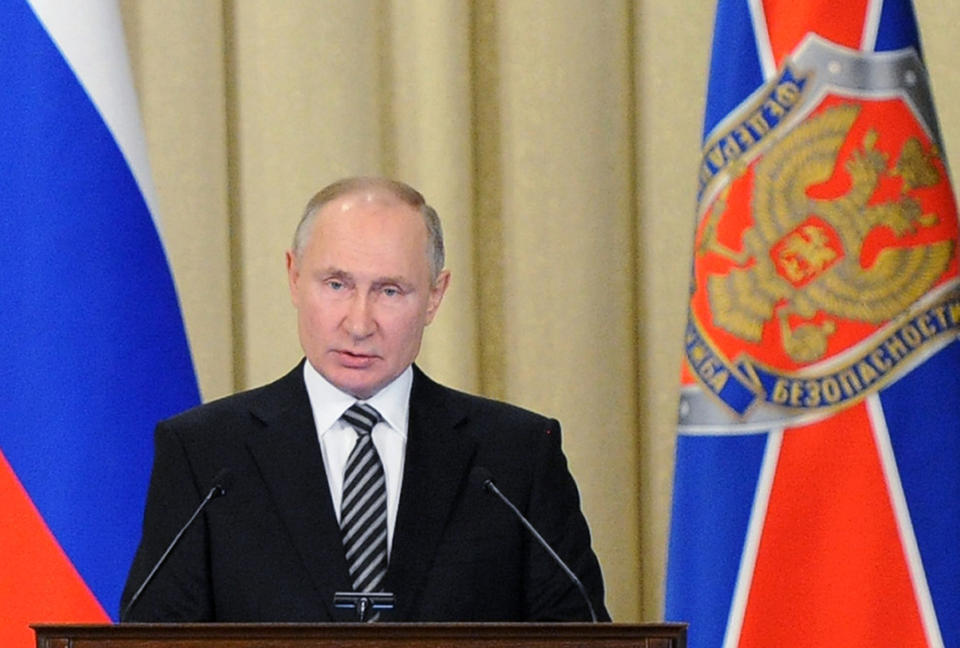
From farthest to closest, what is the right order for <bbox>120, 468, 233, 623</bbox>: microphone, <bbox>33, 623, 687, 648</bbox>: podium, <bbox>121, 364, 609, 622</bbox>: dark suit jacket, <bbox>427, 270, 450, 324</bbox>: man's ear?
<bbox>427, 270, 450, 324</bbox>: man's ear, <bbox>121, 364, 609, 622</bbox>: dark suit jacket, <bbox>120, 468, 233, 623</bbox>: microphone, <bbox>33, 623, 687, 648</bbox>: podium

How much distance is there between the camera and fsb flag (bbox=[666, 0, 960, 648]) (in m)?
2.73

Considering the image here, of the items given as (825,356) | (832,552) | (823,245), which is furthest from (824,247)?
(832,552)

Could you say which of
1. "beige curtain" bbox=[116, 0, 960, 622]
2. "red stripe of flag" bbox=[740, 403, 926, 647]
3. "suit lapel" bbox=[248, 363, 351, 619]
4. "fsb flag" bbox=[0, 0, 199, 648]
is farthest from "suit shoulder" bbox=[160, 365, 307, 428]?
"beige curtain" bbox=[116, 0, 960, 622]

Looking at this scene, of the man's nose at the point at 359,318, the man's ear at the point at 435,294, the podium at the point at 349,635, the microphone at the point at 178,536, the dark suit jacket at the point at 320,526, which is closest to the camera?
the podium at the point at 349,635

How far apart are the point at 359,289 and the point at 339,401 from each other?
17 centimetres

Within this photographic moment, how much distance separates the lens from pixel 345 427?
92.6 inches

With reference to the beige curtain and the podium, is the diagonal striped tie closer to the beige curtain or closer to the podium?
the podium

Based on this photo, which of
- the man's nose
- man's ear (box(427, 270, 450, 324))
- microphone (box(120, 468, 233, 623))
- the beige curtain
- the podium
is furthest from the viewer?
the beige curtain

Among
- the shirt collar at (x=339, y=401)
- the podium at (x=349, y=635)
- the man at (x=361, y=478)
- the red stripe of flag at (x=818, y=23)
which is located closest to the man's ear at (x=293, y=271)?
the man at (x=361, y=478)

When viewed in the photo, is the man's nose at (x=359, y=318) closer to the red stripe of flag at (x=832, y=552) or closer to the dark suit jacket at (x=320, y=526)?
the dark suit jacket at (x=320, y=526)

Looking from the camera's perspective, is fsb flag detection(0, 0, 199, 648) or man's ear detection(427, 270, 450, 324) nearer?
man's ear detection(427, 270, 450, 324)

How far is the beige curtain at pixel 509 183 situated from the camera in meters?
3.71

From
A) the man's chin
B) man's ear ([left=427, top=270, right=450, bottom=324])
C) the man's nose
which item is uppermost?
man's ear ([left=427, top=270, right=450, bottom=324])

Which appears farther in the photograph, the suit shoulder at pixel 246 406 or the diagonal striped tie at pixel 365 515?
the suit shoulder at pixel 246 406
